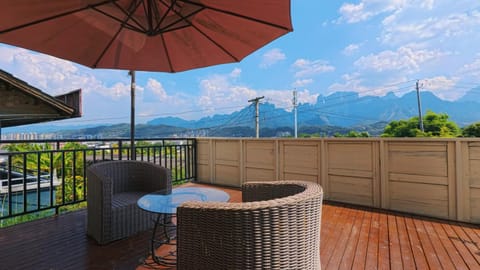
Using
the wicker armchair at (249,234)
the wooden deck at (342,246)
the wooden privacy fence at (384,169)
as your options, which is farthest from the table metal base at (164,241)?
the wooden privacy fence at (384,169)

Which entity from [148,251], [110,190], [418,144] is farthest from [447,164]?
[110,190]

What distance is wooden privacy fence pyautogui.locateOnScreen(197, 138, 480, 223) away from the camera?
295cm

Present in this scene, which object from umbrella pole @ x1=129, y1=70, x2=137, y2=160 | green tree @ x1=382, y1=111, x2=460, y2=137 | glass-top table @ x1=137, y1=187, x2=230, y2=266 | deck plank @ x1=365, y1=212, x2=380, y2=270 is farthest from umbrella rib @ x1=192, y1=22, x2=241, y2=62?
green tree @ x1=382, y1=111, x2=460, y2=137

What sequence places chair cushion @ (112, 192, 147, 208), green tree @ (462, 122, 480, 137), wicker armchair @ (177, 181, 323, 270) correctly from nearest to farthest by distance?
wicker armchair @ (177, 181, 323, 270), chair cushion @ (112, 192, 147, 208), green tree @ (462, 122, 480, 137)

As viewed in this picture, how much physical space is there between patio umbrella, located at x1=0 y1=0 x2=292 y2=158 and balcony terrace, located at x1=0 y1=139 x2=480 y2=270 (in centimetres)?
178

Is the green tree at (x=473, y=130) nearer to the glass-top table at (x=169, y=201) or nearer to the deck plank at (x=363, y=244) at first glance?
the deck plank at (x=363, y=244)

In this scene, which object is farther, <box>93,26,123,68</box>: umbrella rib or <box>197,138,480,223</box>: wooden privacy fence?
<box>197,138,480,223</box>: wooden privacy fence

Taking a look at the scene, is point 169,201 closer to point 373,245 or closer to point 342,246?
point 342,246

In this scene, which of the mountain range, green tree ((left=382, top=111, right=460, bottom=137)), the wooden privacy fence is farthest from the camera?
the mountain range

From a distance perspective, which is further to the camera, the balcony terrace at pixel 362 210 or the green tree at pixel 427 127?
the green tree at pixel 427 127

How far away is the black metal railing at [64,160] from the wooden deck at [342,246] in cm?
32

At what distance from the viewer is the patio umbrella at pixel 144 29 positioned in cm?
184

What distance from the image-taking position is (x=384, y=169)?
3418mm

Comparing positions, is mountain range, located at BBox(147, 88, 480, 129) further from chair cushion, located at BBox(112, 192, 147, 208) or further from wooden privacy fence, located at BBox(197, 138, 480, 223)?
chair cushion, located at BBox(112, 192, 147, 208)
